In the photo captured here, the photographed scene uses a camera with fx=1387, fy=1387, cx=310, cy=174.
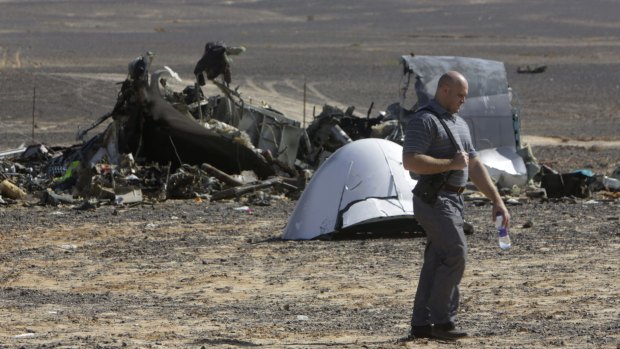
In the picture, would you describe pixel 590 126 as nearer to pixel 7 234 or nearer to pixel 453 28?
pixel 7 234

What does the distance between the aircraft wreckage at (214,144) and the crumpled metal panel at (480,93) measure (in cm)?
2

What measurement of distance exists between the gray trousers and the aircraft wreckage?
981 centimetres

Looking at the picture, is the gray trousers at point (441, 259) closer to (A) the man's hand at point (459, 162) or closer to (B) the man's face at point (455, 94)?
(A) the man's hand at point (459, 162)

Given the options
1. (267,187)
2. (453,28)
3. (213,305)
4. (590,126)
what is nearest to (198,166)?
(267,187)

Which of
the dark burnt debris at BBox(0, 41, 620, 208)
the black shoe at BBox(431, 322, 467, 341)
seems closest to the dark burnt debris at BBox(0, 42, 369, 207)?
the dark burnt debris at BBox(0, 41, 620, 208)

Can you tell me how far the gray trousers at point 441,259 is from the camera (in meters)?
8.58

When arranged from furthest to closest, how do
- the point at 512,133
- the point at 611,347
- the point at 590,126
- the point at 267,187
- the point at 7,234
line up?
1. the point at 590,126
2. the point at 512,133
3. the point at 267,187
4. the point at 7,234
5. the point at 611,347

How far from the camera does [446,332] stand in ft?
28.5

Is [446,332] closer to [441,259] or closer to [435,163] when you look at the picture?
[441,259]

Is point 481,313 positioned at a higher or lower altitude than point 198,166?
higher

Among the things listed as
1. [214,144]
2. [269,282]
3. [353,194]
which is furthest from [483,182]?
[214,144]

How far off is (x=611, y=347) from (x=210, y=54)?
13.7 meters

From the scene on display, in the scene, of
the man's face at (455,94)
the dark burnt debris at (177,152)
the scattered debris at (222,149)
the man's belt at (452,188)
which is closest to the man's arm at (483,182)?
the man's belt at (452,188)

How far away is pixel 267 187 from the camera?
19.4m
